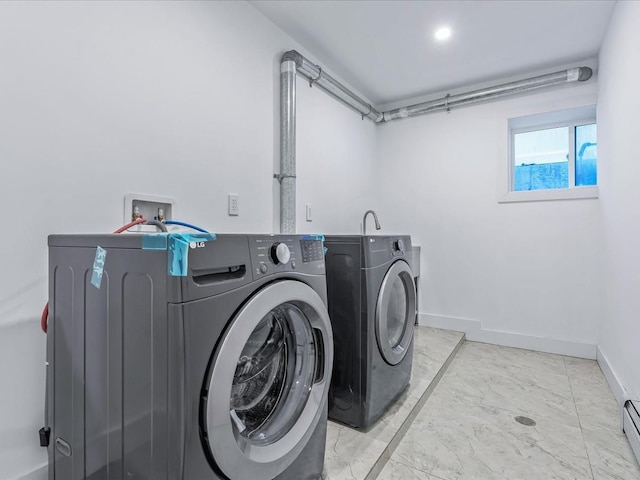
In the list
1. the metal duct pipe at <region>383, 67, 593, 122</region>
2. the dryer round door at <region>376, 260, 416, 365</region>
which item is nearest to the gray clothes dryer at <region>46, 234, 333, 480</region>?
the dryer round door at <region>376, 260, 416, 365</region>

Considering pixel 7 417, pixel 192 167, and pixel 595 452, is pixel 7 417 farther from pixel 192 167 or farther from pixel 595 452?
pixel 595 452

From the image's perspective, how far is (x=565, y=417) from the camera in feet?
5.84

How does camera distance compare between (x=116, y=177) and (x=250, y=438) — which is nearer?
(x=250, y=438)

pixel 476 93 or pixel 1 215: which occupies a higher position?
pixel 476 93

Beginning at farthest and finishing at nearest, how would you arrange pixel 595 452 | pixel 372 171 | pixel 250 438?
1. pixel 372 171
2. pixel 595 452
3. pixel 250 438

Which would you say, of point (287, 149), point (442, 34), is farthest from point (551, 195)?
point (287, 149)

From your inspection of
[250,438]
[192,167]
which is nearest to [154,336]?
[250,438]

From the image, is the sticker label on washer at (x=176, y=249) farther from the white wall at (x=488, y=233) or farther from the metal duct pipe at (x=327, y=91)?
the white wall at (x=488, y=233)

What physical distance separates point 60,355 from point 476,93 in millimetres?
3263

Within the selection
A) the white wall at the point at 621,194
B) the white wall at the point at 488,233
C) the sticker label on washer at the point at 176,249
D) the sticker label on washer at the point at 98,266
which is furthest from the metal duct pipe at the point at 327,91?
the sticker label on washer at the point at 176,249

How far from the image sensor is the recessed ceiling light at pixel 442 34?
2230 millimetres

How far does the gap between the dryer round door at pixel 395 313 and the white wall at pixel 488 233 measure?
140 cm

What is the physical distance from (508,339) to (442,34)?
2.43 metres

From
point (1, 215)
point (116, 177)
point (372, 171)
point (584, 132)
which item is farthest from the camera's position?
point (372, 171)
